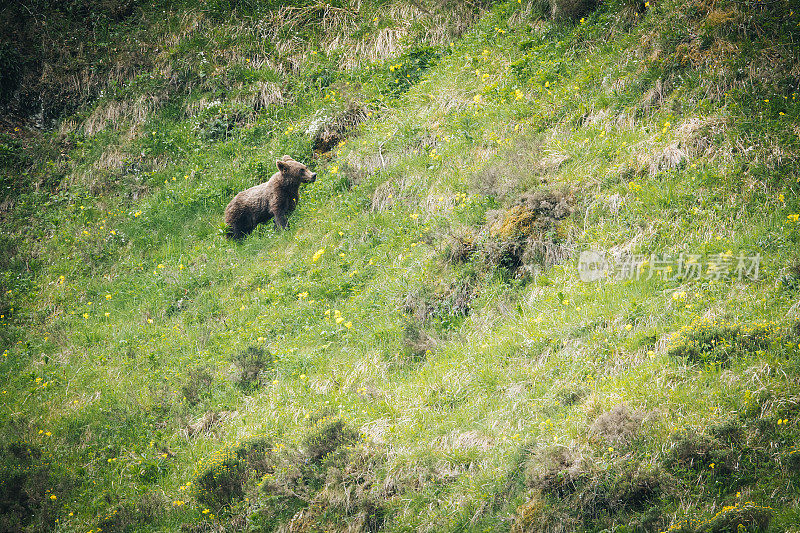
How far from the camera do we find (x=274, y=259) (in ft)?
34.2

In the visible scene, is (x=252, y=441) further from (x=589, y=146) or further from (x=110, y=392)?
(x=589, y=146)

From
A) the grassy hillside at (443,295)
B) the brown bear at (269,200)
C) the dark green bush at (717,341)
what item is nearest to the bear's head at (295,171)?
the brown bear at (269,200)

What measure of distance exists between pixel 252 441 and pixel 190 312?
367cm

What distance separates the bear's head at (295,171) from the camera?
1132 centimetres

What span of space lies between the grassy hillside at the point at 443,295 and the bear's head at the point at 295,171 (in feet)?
0.59

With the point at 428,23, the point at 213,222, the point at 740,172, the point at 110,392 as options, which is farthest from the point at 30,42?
the point at 740,172

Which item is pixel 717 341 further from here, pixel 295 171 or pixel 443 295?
pixel 295 171

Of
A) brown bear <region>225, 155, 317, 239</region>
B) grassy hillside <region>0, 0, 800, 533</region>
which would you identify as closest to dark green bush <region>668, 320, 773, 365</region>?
grassy hillside <region>0, 0, 800, 533</region>

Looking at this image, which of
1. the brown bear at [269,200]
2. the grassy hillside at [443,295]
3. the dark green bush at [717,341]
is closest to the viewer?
the grassy hillside at [443,295]

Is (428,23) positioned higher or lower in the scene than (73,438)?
higher

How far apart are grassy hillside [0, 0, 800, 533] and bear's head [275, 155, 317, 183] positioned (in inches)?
7.0

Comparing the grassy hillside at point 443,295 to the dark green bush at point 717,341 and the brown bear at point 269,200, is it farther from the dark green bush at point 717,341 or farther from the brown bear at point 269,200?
the brown bear at point 269,200

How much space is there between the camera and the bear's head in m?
11.3

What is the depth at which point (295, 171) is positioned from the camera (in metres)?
11.4
